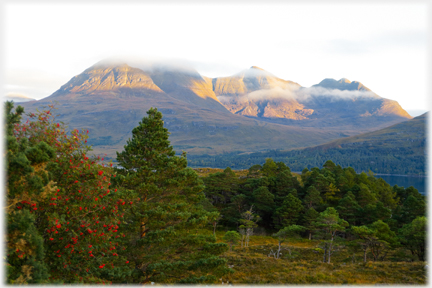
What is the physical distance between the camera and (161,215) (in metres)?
20.0

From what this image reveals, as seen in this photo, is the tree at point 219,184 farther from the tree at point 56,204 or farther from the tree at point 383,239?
the tree at point 56,204

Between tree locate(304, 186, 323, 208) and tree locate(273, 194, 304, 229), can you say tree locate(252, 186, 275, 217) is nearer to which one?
tree locate(273, 194, 304, 229)

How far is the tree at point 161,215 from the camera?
19641mm

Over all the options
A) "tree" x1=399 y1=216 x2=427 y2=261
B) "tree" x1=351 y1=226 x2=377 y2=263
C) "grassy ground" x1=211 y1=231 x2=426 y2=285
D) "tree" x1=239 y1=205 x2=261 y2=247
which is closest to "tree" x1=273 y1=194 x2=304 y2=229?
"tree" x1=239 y1=205 x2=261 y2=247

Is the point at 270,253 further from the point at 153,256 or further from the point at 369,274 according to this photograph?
the point at 153,256

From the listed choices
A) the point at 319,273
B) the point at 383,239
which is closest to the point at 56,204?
the point at 319,273

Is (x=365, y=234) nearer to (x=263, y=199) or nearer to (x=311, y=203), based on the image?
(x=311, y=203)

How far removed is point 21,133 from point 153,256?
39.0ft

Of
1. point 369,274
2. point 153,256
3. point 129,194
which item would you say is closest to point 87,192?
point 129,194

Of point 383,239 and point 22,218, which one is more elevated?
point 22,218

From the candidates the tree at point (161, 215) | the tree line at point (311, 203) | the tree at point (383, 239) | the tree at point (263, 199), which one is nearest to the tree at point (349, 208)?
the tree line at point (311, 203)

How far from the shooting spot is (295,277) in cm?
2711

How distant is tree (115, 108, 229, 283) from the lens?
773 inches

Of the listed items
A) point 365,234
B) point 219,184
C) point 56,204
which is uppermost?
point 56,204
